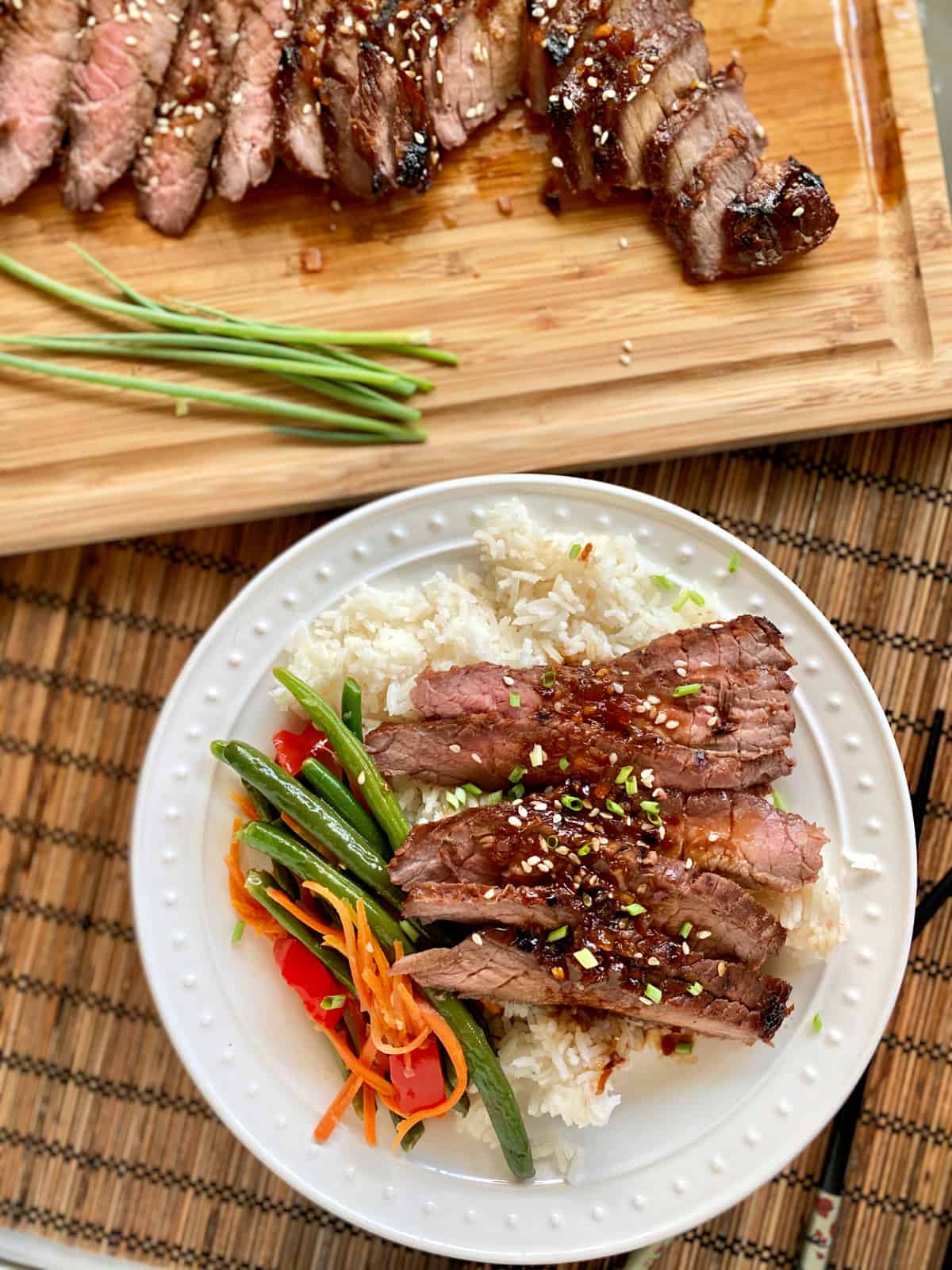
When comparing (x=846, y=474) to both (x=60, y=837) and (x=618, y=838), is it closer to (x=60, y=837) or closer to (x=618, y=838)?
(x=618, y=838)

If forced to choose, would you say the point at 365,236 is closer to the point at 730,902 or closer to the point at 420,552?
the point at 420,552

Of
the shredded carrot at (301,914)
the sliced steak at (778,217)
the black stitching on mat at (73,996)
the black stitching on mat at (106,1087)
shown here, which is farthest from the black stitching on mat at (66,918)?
the sliced steak at (778,217)

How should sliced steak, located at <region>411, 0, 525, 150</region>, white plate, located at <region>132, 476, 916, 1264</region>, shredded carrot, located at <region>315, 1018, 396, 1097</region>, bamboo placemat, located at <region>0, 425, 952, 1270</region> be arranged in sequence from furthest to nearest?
bamboo placemat, located at <region>0, 425, 952, 1270</region> → sliced steak, located at <region>411, 0, 525, 150</region> → white plate, located at <region>132, 476, 916, 1264</region> → shredded carrot, located at <region>315, 1018, 396, 1097</region>

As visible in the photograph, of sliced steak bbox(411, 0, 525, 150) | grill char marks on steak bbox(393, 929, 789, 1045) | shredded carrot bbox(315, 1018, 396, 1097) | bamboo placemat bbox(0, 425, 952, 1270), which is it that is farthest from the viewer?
bamboo placemat bbox(0, 425, 952, 1270)

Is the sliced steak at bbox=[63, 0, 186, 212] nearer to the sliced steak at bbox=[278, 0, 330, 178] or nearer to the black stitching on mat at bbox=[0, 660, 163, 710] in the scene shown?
the sliced steak at bbox=[278, 0, 330, 178]

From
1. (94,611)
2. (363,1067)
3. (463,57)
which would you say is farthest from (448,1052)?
(463,57)

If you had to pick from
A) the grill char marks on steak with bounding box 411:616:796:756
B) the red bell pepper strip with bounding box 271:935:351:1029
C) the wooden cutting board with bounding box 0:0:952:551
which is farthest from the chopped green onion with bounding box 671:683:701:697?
the red bell pepper strip with bounding box 271:935:351:1029
